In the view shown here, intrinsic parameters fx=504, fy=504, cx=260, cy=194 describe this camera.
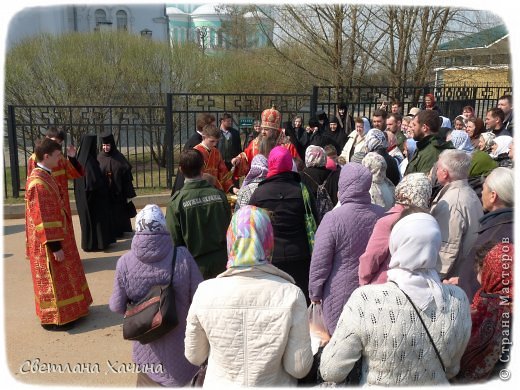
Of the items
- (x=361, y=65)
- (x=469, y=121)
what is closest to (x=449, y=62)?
(x=361, y=65)

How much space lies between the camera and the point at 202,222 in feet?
11.9

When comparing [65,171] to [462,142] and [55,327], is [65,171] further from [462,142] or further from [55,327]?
[462,142]

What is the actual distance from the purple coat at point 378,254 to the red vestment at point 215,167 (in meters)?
2.68

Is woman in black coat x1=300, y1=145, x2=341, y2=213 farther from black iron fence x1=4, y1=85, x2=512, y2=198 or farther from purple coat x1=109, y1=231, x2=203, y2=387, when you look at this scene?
black iron fence x1=4, y1=85, x2=512, y2=198

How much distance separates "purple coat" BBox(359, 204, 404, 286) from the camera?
294cm

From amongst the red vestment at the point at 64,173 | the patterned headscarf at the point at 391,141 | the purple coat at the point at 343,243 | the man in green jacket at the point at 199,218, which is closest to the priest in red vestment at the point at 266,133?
the patterned headscarf at the point at 391,141

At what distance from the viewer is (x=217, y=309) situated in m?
2.14

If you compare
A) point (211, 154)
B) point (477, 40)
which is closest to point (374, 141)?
point (211, 154)

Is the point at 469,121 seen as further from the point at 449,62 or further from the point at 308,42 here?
the point at 449,62

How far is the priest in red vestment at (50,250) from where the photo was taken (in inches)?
174

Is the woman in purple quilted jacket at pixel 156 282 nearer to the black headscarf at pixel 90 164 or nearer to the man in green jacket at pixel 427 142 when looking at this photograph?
the man in green jacket at pixel 427 142

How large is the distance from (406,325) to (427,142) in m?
3.34

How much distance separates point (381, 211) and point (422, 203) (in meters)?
0.27

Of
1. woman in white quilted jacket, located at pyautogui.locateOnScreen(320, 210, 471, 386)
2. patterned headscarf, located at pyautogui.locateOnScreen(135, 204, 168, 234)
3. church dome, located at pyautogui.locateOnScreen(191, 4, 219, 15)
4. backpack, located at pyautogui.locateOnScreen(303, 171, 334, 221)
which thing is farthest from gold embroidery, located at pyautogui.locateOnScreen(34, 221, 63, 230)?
church dome, located at pyautogui.locateOnScreen(191, 4, 219, 15)
